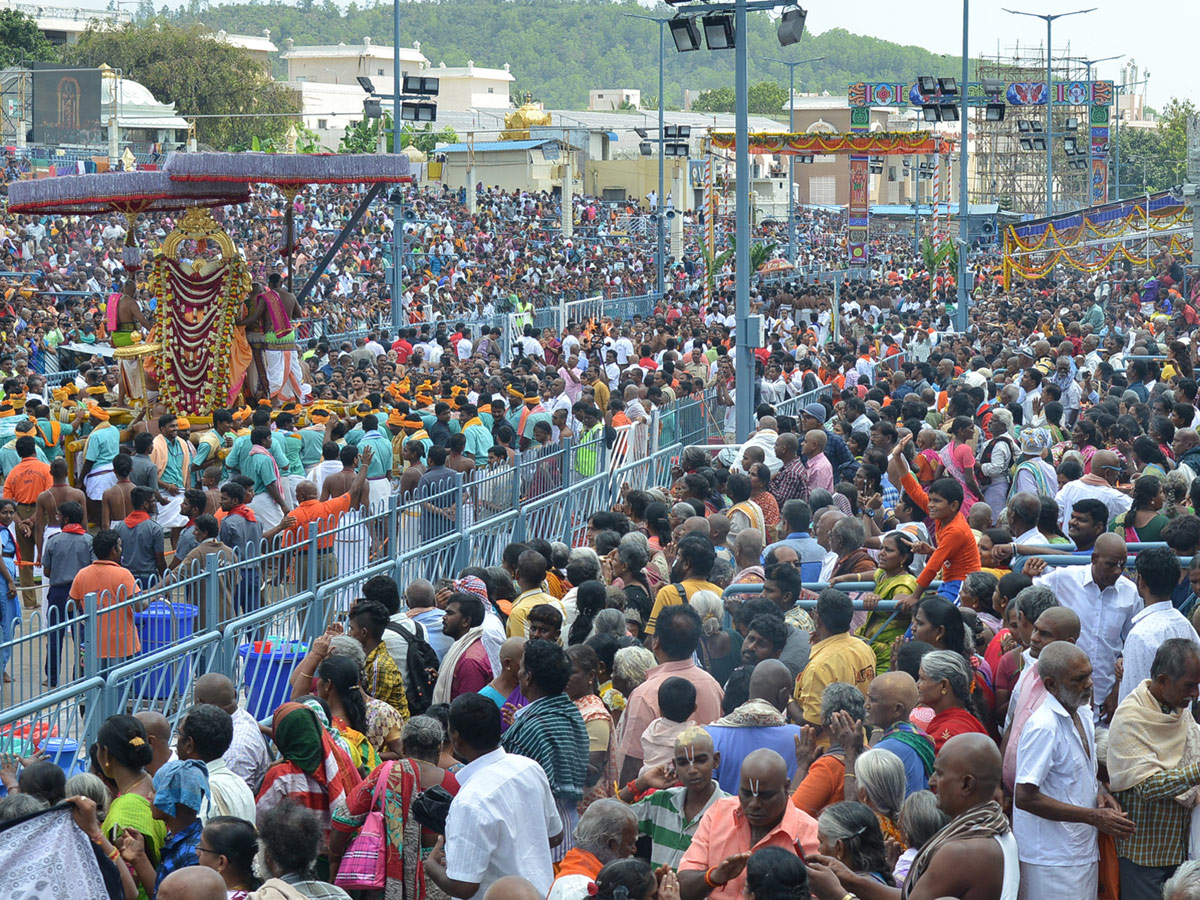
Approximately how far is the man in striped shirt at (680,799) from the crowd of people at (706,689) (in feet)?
0.04

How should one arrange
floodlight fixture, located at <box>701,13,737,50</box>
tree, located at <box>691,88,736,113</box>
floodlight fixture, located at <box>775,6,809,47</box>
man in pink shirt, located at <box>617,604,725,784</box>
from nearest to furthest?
man in pink shirt, located at <box>617,604,725,784</box> → floodlight fixture, located at <box>701,13,737,50</box> → floodlight fixture, located at <box>775,6,809,47</box> → tree, located at <box>691,88,736,113</box>

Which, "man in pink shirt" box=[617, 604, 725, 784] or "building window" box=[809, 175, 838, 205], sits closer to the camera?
"man in pink shirt" box=[617, 604, 725, 784]

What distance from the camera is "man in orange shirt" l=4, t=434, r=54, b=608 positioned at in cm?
1222

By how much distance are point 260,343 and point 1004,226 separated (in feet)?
64.8

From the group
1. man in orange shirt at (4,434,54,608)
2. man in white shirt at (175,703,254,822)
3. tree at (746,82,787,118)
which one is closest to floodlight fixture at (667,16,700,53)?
A: man in orange shirt at (4,434,54,608)

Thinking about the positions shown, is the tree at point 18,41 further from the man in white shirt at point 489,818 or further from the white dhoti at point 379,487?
the man in white shirt at point 489,818

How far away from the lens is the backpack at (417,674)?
23.6 ft

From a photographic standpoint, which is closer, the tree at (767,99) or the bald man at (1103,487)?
the bald man at (1103,487)

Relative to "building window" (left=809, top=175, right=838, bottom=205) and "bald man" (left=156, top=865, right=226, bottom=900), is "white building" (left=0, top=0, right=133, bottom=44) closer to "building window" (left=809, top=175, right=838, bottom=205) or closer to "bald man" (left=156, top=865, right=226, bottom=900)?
"building window" (left=809, top=175, right=838, bottom=205)

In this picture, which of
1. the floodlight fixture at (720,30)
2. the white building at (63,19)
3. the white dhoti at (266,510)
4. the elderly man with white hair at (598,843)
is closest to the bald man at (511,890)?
the elderly man with white hair at (598,843)

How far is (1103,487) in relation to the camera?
938cm

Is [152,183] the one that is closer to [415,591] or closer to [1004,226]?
[415,591]

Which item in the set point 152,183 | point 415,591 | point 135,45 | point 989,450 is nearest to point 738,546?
point 415,591

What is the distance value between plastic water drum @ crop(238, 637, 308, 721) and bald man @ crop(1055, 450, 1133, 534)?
187 inches
